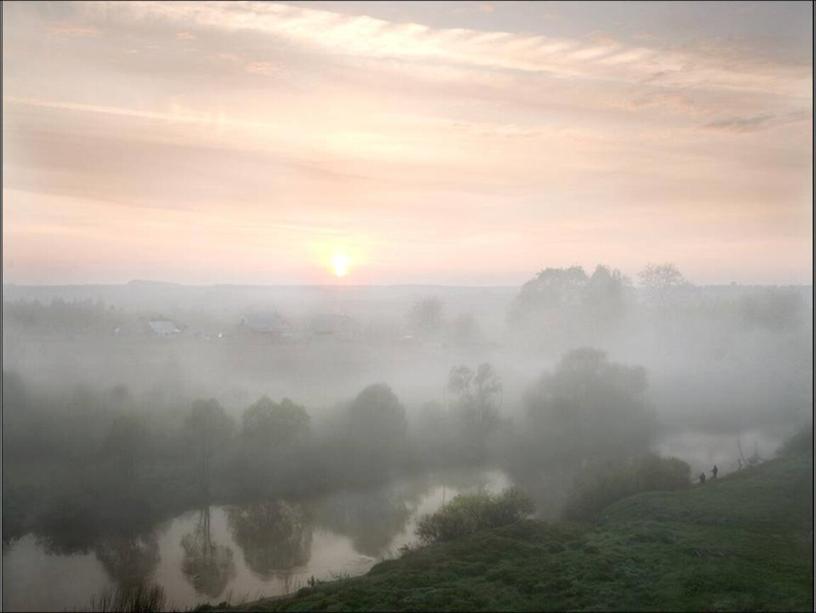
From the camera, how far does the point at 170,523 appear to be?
3338cm

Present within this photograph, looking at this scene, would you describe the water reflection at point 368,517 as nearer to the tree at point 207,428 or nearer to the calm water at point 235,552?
the calm water at point 235,552

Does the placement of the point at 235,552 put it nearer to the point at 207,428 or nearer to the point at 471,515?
the point at 207,428

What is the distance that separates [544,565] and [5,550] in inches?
1089

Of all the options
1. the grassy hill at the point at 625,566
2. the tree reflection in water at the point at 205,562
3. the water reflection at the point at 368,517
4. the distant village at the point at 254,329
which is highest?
the distant village at the point at 254,329

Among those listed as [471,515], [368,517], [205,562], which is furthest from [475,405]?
[205,562]

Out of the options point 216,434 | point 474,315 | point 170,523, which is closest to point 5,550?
point 170,523

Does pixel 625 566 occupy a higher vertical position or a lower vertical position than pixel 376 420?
lower

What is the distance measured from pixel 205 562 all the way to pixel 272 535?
4351mm

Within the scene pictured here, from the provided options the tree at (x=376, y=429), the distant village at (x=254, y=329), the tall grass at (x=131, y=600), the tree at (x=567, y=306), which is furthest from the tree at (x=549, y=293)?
the tall grass at (x=131, y=600)

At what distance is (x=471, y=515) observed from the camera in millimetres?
30094

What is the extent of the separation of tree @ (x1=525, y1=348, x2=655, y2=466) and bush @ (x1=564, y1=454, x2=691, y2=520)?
806 cm

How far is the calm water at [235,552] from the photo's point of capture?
25359 mm

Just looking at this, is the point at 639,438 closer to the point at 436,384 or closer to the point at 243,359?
the point at 436,384

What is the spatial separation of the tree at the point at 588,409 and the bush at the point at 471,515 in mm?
15609
